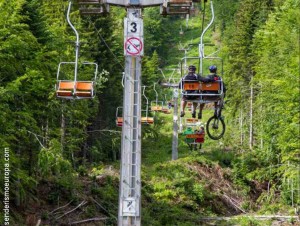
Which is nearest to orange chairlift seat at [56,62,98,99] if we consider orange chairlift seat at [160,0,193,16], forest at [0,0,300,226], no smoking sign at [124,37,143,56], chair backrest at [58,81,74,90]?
chair backrest at [58,81,74,90]

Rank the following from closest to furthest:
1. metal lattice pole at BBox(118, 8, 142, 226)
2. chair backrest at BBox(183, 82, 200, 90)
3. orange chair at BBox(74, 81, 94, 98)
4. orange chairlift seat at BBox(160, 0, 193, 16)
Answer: metal lattice pole at BBox(118, 8, 142, 226) < orange chairlift seat at BBox(160, 0, 193, 16) < orange chair at BBox(74, 81, 94, 98) < chair backrest at BBox(183, 82, 200, 90)

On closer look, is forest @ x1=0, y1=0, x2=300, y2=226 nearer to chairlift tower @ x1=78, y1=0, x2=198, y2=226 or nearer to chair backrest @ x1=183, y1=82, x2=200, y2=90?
chairlift tower @ x1=78, y1=0, x2=198, y2=226

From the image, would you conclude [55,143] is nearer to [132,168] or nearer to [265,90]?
[132,168]

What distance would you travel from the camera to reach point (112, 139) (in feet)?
88.6

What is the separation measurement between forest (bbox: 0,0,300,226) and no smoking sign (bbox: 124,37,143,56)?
140cm

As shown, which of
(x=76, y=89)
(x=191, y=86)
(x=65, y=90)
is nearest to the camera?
(x=76, y=89)

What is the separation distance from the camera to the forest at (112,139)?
16531 mm

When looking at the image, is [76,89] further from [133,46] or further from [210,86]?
[210,86]

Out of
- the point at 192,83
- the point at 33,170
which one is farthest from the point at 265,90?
the point at 192,83

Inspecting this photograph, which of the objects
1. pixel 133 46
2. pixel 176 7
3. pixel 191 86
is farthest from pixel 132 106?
pixel 176 7

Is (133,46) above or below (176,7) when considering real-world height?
below

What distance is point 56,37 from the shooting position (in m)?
20.4

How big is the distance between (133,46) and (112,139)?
16.1 metres

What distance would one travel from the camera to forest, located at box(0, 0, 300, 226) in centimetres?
1653
